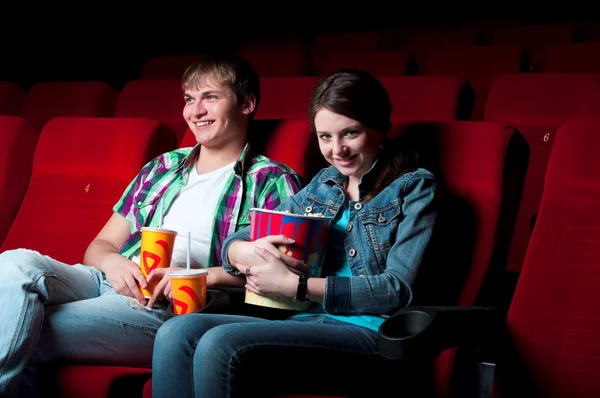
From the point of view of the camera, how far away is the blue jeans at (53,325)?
766mm

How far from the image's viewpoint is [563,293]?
2.49 feet

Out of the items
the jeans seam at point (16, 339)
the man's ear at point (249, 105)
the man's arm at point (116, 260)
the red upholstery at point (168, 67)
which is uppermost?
the red upholstery at point (168, 67)

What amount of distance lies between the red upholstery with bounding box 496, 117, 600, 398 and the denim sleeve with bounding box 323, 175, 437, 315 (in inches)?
4.7

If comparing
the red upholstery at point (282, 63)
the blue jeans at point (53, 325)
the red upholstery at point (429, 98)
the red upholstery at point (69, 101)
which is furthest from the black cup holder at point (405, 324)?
the red upholstery at point (282, 63)

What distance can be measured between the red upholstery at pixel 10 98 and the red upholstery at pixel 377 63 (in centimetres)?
89

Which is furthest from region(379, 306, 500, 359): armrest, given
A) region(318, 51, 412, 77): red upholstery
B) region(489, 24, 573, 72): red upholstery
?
region(489, 24, 573, 72): red upholstery

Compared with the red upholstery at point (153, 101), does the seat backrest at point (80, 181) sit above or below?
below

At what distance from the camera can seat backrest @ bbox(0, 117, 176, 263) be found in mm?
1155

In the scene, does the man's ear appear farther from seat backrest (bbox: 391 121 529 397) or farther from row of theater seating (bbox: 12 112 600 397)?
seat backrest (bbox: 391 121 529 397)

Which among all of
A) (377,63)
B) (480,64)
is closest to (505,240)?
(480,64)

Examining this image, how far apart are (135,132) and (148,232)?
0.40m

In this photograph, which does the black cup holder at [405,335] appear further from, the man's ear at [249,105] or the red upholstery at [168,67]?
the red upholstery at [168,67]

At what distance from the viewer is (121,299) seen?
0.87 metres

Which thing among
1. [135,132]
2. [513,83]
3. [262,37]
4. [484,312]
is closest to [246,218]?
[135,132]
